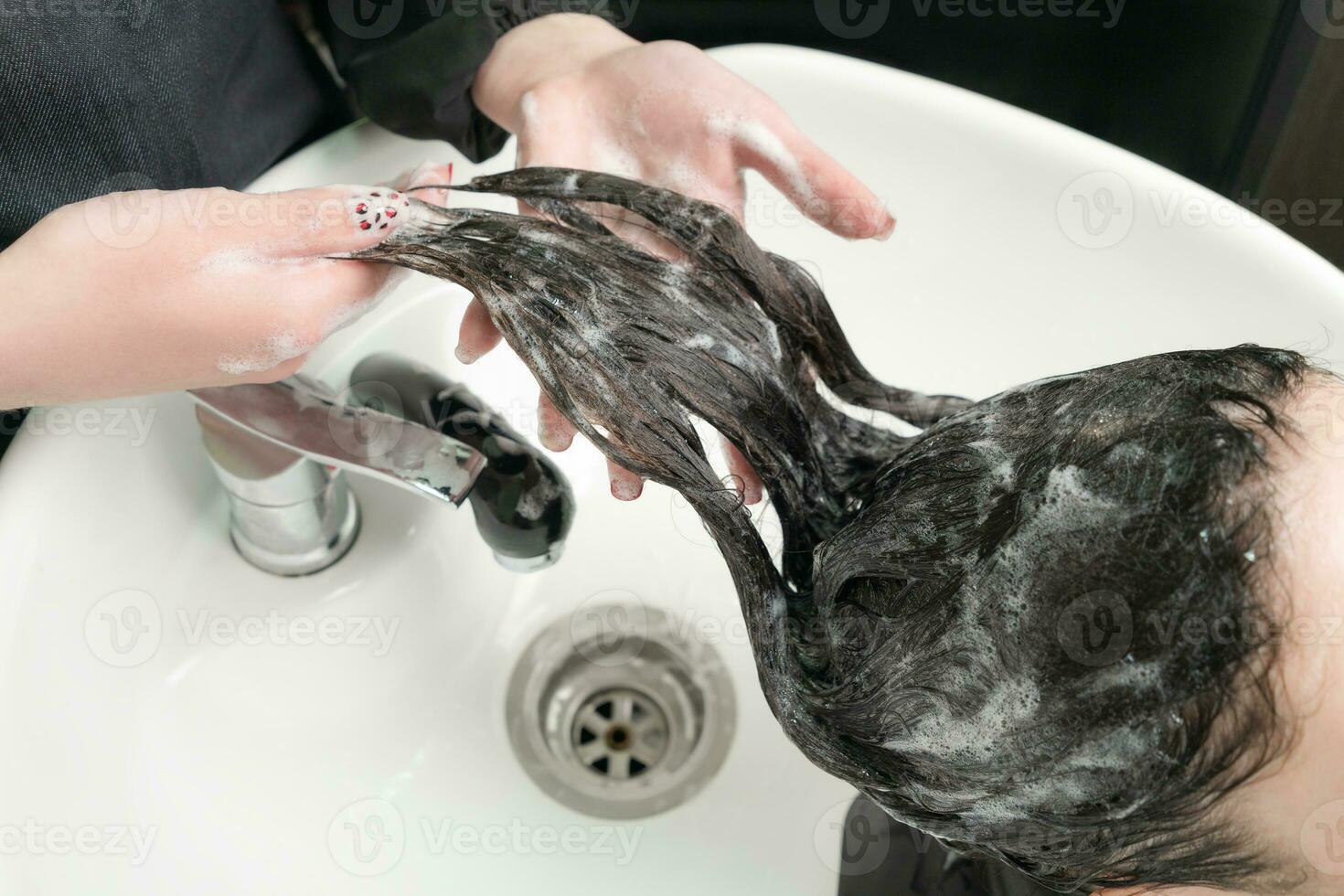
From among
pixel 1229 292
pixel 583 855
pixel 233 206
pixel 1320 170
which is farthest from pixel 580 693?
pixel 1320 170

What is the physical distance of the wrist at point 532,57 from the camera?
696mm

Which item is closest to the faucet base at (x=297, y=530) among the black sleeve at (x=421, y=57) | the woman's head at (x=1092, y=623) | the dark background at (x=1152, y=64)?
the black sleeve at (x=421, y=57)

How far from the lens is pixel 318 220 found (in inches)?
20.1

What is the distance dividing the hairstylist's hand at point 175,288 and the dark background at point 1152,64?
0.62 metres

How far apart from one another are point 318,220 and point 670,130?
0.80ft

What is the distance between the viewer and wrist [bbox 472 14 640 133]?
0.70 metres

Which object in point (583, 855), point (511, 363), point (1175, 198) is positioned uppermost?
point (1175, 198)

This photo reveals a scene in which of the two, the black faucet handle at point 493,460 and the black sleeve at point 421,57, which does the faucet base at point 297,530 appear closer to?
the black faucet handle at point 493,460

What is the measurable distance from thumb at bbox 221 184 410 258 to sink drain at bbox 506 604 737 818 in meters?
0.32

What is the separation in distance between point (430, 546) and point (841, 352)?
0.32m

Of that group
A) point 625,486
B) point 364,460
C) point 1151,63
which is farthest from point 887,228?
point 1151,63

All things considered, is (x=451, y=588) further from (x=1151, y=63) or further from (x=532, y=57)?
(x=1151, y=63)

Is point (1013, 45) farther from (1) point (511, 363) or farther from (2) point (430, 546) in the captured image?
(2) point (430, 546)

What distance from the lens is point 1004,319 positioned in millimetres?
759
